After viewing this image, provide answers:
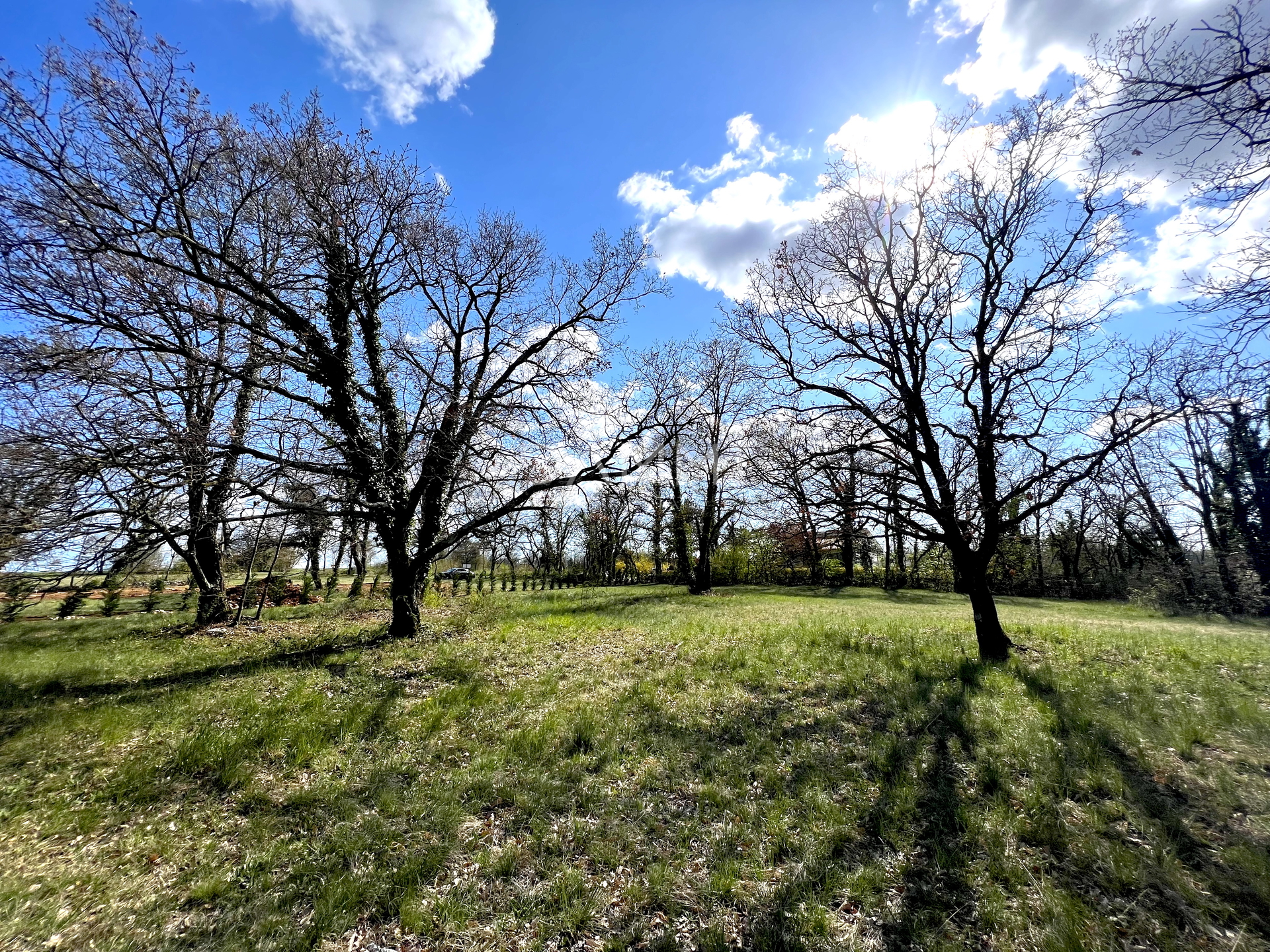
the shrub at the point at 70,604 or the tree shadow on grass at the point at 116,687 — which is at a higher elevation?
the shrub at the point at 70,604

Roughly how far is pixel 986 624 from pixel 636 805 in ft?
32.3

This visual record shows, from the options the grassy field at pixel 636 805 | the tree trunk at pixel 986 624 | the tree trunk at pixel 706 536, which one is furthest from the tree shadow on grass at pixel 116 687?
the tree trunk at pixel 706 536

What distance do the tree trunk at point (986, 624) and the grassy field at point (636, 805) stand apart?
1.25 meters

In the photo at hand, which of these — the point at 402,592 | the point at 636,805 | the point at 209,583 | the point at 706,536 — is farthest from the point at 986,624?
the point at 209,583

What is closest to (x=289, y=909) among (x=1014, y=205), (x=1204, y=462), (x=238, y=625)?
(x=238, y=625)

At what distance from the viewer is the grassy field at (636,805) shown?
146 inches

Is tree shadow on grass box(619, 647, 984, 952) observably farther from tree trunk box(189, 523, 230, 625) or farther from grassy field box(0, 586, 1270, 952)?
tree trunk box(189, 523, 230, 625)

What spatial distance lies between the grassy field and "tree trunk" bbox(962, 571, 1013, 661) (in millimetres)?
1255

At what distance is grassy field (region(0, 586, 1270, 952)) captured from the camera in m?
3.70

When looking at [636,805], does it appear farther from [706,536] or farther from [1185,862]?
[706,536]

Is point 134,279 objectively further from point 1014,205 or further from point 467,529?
point 1014,205

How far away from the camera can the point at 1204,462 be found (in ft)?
79.3

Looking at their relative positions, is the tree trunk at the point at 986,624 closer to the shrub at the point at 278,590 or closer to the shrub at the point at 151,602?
the shrub at the point at 278,590

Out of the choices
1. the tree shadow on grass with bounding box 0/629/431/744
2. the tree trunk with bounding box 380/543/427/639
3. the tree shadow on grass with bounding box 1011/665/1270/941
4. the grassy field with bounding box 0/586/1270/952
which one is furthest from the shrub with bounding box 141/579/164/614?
the tree shadow on grass with bounding box 1011/665/1270/941
